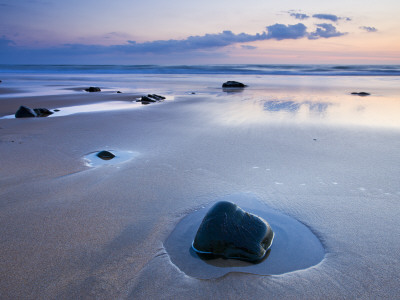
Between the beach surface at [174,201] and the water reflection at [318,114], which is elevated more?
the water reflection at [318,114]

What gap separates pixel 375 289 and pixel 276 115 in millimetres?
4887

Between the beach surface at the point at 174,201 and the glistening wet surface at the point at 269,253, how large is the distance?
0.05m

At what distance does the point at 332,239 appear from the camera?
1.88 m

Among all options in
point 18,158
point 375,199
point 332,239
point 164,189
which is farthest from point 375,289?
point 18,158

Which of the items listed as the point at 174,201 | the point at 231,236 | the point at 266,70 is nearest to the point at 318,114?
the point at 174,201

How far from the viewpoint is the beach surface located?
1.50 metres

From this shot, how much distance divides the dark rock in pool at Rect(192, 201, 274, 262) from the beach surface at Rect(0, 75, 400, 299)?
15 cm

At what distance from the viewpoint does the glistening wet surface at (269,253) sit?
5.31ft

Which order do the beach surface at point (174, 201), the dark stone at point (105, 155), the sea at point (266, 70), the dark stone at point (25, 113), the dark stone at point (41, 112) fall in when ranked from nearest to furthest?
the beach surface at point (174, 201) → the dark stone at point (105, 155) → the dark stone at point (25, 113) → the dark stone at point (41, 112) → the sea at point (266, 70)

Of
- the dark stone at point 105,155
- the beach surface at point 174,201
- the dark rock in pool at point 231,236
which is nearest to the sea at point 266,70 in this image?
the beach surface at point 174,201

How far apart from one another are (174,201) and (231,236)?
0.77 m

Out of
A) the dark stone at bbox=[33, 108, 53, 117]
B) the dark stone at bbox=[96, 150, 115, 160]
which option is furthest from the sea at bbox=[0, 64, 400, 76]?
the dark stone at bbox=[96, 150, 115, 160]

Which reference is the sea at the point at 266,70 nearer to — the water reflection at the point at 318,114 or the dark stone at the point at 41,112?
the water reflection at the point at 318,114

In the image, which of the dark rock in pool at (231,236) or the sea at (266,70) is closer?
the dark rock in pool at (231,236)
